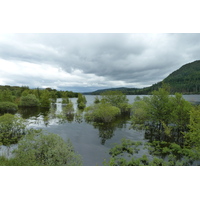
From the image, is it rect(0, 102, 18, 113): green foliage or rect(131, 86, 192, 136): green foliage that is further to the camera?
rect(0, 102, 18, 113): green foliage

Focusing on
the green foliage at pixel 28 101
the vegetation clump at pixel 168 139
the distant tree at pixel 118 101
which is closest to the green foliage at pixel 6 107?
the green foliage at pixel 28 101

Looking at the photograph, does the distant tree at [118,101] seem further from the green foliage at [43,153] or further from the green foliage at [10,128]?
the green foliage at [43,153]

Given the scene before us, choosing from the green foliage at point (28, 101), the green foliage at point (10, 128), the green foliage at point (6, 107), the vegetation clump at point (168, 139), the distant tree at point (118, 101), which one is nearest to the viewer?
the vegetation clump at point (168, 139)

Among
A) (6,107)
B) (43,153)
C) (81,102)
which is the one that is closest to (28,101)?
(6,107)

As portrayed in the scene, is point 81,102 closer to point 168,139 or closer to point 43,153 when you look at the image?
point 168,139

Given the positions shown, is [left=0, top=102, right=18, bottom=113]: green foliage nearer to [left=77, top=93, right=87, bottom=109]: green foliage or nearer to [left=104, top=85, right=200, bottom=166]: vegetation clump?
[left=77, top=93, right=87, bottom=109]: green foliage

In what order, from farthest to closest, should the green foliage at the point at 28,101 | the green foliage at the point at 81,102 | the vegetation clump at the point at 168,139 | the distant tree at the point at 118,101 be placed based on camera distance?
the green foliage at the point at 81,102, the green foliage at the point at 28,101, the distant tree at the point at 118,101, the vegetation clump at the point at 168,139

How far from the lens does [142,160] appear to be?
52.1 ft

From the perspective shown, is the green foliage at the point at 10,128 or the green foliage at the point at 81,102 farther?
the green foliage at the point at 81,102

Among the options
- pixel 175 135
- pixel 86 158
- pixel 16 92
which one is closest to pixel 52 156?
pixel 86 158

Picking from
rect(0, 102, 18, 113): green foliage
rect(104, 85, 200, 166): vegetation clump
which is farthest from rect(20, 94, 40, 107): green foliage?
rect(104, 85, 200, 166): vegetation clump

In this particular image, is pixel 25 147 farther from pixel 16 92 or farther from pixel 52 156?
pixel 16 92

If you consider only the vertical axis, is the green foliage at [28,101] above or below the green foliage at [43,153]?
above

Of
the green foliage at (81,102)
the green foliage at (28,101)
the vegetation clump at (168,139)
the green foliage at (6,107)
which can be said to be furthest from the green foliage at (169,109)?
the green foliage at (28,101)
